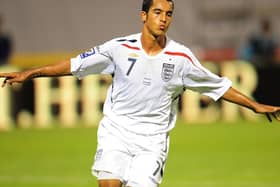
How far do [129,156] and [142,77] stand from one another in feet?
2.18

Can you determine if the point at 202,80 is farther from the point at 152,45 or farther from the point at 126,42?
the point at 126,42

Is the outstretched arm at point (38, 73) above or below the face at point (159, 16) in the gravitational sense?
below

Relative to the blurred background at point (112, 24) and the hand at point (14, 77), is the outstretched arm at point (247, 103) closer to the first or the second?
the hand at point (14, 77)

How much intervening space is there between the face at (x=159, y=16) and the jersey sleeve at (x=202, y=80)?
1.11ft

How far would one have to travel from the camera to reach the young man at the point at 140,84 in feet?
28.0

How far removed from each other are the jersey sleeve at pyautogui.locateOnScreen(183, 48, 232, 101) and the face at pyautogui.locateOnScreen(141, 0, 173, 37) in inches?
13.3

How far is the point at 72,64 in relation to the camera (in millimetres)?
8766

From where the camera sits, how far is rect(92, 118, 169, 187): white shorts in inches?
331

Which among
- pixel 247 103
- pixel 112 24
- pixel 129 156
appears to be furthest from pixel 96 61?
pixel 112 24

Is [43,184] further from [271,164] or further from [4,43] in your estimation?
[4,43]

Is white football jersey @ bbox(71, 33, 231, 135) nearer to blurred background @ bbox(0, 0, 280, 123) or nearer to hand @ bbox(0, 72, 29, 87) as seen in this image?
hand @ bbox(0, 72, 29, 87)

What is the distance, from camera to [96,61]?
8742mm

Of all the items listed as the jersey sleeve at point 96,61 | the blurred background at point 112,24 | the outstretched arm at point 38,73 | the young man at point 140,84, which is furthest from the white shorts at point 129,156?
the blurred background at point 112,24

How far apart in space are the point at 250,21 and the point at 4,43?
29.6 feet
